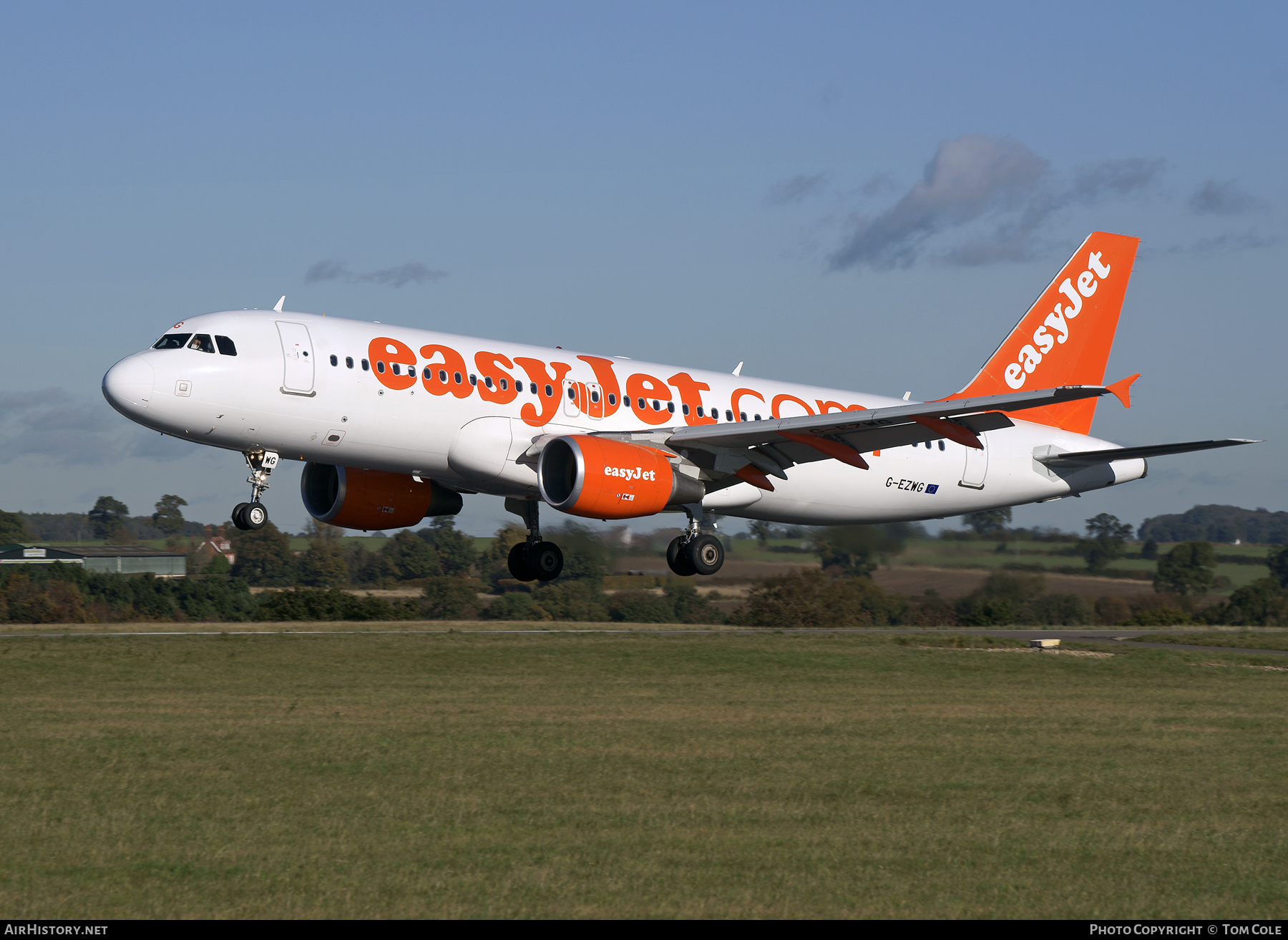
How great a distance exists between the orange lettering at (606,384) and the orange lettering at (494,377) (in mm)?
2079

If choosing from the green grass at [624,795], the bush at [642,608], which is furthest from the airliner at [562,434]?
the bush at [642,608]

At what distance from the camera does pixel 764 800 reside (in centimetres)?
1986

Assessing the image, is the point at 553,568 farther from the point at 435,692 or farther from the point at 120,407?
the point at 120,407

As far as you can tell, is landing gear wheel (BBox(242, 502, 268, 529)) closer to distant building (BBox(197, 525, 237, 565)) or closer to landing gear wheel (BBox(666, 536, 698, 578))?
landing gear wheel (BBox(666, 536, 698, 578))

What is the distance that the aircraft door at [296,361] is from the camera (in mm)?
25375

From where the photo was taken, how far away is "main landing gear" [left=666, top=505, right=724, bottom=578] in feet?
98.7

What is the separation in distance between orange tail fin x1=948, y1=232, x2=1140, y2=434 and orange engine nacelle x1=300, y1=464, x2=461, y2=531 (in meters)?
14.2

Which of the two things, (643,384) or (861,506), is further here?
(861,506)

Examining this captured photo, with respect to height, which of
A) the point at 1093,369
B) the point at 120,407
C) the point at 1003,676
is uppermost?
the point at 1093,369

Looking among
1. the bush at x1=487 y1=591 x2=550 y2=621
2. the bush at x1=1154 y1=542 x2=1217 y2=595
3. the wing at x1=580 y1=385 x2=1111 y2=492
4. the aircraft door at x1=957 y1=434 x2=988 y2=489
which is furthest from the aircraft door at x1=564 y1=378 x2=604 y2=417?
the bush at x1=487 y1=591 x2=550 y2=621

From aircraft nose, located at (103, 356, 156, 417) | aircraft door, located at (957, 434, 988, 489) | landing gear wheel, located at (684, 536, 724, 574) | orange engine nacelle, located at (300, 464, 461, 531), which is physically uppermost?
aircraft nose, located at (103, 356, 156, 417)

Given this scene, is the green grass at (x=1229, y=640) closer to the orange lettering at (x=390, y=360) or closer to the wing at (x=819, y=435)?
the wing at (x=819, y=435)

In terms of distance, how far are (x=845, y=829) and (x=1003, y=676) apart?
29.2 metres
